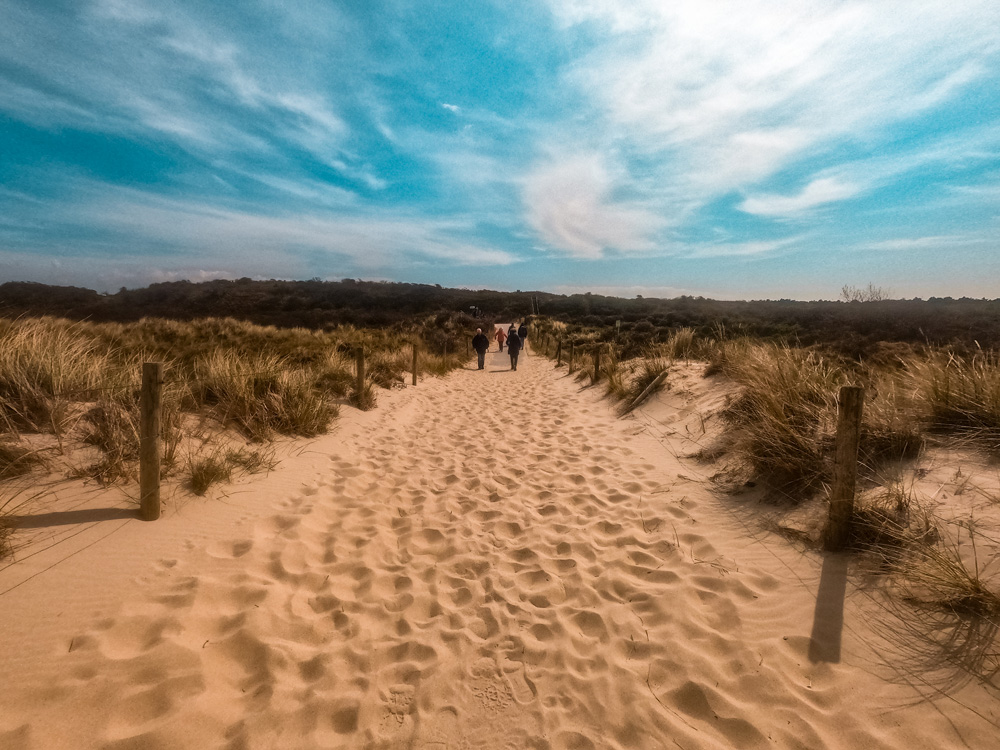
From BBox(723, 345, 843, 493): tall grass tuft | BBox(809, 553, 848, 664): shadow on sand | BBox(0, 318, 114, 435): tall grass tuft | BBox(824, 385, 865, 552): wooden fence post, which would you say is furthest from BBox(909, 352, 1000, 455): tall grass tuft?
BBox(0, 318, 114, 435): tall grass tuft

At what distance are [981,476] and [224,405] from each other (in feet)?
25.7

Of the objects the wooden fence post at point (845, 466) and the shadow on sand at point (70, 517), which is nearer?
the wooden fence post at point (845, 466)

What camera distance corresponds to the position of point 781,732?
1922mm

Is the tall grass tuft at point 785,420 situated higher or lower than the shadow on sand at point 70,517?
higher

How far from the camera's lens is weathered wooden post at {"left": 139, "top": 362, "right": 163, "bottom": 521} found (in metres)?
3.38

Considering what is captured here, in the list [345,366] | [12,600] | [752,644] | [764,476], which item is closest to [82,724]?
[12,600]

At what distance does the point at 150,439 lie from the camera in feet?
11.2

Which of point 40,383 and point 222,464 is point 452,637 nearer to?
point 222,464

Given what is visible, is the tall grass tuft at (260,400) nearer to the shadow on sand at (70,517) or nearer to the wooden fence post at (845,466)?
the shadow on sand at (70,517)

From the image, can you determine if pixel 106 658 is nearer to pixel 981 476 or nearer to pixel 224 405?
pixel 224 405

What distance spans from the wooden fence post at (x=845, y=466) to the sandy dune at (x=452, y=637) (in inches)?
10.4

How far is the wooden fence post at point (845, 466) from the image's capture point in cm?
296

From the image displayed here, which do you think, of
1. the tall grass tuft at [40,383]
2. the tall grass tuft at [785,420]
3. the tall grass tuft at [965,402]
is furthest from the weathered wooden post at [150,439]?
the tall grass tuft at [965,402]

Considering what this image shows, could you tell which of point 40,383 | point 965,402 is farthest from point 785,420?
point 40,383
